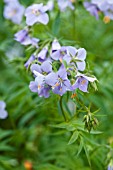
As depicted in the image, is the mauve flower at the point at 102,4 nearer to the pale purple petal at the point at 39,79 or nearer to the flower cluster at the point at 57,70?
the flower cluster at the point at 57,70

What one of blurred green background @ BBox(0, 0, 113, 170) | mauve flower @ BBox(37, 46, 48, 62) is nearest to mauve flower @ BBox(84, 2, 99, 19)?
blurred green background @ BBox(0, 0, 113, 170)

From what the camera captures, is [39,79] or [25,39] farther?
[25,39]

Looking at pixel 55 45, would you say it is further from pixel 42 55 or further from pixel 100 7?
pixel 100 7

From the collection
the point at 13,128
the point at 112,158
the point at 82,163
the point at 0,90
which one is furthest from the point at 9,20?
the point at 112,158

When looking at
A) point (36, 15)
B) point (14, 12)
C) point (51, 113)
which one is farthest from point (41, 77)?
point (14, 12)

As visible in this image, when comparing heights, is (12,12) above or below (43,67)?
below

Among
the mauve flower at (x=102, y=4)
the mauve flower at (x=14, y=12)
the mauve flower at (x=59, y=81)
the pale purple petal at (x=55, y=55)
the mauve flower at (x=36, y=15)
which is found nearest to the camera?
the mauve flower at (x=59, y=81)

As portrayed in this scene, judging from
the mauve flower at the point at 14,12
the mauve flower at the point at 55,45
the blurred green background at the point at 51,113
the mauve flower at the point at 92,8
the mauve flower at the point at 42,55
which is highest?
the mauve flower at the point at 55,45

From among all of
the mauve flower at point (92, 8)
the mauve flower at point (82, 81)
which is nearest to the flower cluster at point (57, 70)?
the mauve flower at point (82, 81)
